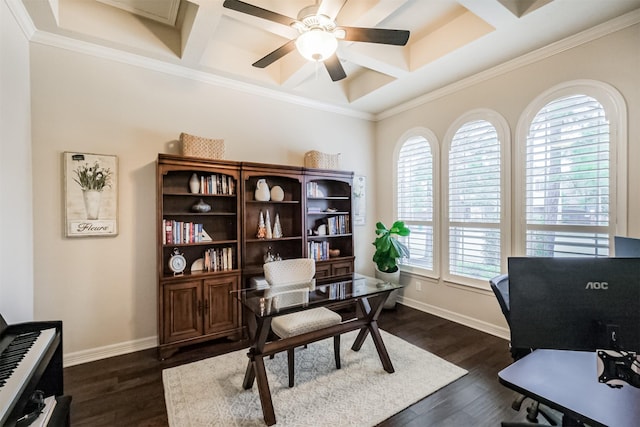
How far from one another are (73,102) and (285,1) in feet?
7.10

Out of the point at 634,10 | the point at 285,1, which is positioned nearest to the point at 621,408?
the point at 634,10

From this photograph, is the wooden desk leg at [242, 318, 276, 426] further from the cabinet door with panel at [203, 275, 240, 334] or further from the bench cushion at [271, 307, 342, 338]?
the cabinet door with panel at [203, 275, 240, 334]

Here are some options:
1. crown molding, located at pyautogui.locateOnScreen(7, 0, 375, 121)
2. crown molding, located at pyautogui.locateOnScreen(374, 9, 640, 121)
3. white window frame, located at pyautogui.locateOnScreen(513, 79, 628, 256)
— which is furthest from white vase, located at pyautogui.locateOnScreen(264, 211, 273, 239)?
white window frame, located at pyautogui.locateOnScreen(513, 79, 628, 256)

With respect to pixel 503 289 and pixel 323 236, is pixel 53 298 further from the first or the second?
pixel 503 289

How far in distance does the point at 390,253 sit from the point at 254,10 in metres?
3.14

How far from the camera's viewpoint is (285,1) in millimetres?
2518

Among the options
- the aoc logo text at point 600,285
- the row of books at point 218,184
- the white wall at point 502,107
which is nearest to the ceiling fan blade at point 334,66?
the row of books at point 218,184

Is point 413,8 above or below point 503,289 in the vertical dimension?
above

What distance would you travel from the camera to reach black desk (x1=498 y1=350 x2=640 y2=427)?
0.94 m

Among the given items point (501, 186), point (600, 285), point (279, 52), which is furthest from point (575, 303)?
point (501, 186)

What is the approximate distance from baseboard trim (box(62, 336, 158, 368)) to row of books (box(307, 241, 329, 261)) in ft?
6.53

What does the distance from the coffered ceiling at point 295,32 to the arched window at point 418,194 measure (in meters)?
0.78

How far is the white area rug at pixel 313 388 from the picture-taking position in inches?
77.3

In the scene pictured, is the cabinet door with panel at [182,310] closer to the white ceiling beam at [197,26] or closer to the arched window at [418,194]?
the white ceiling beam at [197,26]
